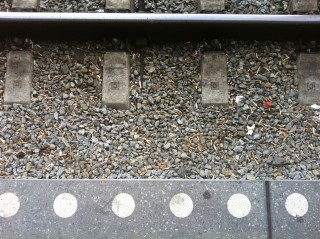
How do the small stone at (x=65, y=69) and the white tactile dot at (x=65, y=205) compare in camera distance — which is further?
the small stone at (x=65, y=69)

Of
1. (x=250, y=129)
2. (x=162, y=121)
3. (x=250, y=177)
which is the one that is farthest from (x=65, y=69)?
(x=250, y=177)

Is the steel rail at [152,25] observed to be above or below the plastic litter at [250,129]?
above

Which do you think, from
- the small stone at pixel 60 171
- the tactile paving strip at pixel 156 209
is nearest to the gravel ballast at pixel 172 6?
the small stone at pixel 60 171

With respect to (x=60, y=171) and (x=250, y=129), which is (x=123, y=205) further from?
(x=250, y=129)

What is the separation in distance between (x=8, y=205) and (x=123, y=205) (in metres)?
0.83

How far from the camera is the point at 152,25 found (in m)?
3.22

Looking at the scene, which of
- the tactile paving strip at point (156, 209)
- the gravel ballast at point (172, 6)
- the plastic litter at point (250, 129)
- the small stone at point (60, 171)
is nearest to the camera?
the tactile paving strip at point (156, 209)

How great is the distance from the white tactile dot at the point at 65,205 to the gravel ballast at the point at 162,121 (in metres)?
0.30

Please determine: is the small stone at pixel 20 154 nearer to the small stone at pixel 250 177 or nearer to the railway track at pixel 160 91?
the railway track at pixel 160 91

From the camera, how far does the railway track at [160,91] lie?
3.12 m

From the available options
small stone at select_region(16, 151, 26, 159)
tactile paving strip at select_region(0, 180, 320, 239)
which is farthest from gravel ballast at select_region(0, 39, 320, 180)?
→ tactile paving strip at select_region(0, 180, 320, 239)

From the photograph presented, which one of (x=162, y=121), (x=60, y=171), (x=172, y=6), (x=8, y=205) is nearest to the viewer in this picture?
(x=8, y=205)

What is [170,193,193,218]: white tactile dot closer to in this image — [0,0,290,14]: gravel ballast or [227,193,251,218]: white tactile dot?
[227,193,251,218]: white tactile dot

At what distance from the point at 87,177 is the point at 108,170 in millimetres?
176
